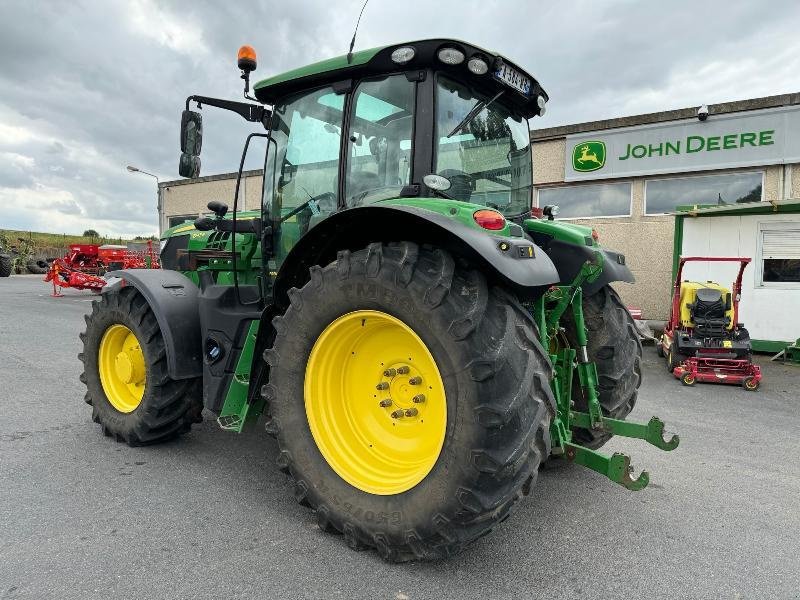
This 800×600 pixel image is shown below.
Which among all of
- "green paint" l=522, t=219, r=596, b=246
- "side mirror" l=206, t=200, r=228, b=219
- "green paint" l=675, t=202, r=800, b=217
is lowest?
"green paint" l=522, t=219, r=596, b=246

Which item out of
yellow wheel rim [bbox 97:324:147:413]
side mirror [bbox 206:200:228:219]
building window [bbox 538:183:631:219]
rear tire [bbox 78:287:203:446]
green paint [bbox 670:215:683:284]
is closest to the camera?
side mirror [bbox 206:200:228:219]

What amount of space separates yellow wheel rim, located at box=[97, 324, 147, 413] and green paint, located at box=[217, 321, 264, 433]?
3.59ft

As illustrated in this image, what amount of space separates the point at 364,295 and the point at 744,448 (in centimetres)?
368

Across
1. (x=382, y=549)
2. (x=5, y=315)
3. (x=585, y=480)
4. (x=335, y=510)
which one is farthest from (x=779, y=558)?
(x=5, y=315)

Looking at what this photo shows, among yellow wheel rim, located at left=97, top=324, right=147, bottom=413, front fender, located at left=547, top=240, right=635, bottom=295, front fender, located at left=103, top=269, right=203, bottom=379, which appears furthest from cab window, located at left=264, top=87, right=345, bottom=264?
yellow wheel rim, located at left=97, top=324, right=147, bottom=413

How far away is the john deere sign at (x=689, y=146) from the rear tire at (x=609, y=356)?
843cm

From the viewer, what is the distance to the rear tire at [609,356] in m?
3.38

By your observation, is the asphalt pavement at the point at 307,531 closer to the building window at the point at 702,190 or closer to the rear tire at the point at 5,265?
the building window at the point at 702,190

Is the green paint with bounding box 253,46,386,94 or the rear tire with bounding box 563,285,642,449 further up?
the green paint with bounding box 253,46,386,94

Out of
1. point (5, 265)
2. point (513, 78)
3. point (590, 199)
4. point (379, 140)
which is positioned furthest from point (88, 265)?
point (513, 78)

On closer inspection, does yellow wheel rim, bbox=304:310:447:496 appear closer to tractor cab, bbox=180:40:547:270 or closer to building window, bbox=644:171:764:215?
tractor cab, bbox=180:40:547:270

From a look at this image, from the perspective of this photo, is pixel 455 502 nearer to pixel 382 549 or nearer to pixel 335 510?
pixel 382 549

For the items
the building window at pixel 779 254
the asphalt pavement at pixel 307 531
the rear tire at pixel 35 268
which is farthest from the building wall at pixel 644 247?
the rear tire at pixel 35 268

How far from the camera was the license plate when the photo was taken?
2923 millimetres
